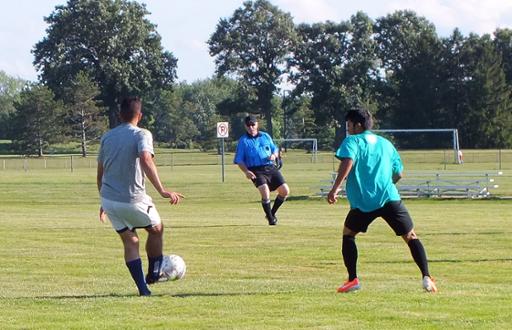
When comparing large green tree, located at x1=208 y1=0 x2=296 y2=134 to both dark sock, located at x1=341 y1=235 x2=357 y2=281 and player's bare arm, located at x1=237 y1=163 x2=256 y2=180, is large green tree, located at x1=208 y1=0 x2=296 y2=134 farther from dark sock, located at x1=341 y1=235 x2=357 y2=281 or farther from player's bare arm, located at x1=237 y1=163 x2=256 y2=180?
dark sock, located at x1=341 y1=235 x2=357 y2=281

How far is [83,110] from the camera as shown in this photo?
100 metres

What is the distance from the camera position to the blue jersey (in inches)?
800

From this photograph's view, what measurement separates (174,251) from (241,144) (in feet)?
14.8

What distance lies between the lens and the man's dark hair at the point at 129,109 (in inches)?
400

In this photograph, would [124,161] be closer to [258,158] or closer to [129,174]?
[129,174]

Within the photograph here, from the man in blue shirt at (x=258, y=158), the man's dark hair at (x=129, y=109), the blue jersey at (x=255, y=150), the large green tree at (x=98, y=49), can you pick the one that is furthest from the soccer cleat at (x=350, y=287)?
the large green tree at (x=98, y=49)

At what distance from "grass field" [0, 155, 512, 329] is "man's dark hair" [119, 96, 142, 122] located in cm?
169

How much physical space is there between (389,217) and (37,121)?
90.4m

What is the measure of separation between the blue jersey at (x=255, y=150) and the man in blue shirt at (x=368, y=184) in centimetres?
988

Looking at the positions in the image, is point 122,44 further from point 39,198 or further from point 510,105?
point 39,198

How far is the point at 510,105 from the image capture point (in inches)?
3826

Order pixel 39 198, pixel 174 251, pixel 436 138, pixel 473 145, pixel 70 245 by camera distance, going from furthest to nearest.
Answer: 1. pixel 473 145
2. pixel 436 138
3. pixel 39 198
4. pixel 70 245
5. pixel 174 251

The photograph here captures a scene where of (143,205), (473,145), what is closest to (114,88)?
(473,145)

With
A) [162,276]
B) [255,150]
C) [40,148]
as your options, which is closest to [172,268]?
[162,276]
